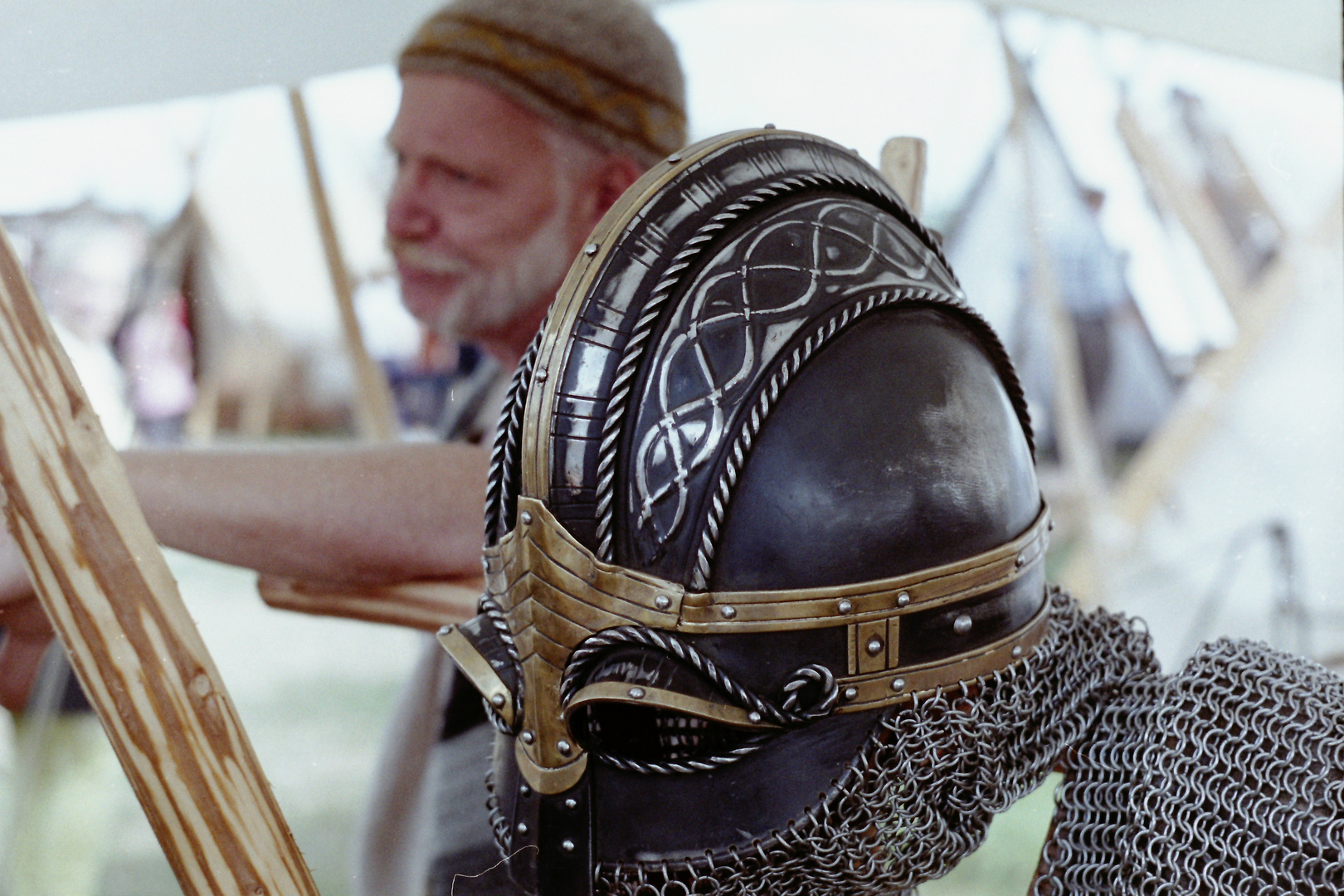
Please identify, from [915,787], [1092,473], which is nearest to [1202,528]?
[1092,473]

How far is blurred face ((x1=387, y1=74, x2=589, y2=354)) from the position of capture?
1.17m

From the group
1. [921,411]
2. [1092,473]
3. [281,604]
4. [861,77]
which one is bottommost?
[1092,473]

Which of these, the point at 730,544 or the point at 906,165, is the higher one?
the point at 906,165

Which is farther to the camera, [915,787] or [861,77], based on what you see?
[861,77]

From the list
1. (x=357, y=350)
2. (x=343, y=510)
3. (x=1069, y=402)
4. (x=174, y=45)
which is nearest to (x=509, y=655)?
(x=343, y=510)

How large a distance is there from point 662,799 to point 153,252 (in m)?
0.80

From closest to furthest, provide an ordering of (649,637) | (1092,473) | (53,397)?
(649,637) < (53,397) < (1092,473)

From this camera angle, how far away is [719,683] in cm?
67

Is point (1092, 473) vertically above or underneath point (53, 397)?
underneath

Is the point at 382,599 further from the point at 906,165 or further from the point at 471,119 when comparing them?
the point at 906,165

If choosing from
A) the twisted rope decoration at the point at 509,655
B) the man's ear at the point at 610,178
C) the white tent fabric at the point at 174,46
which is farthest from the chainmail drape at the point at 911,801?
the white tent fabric at the point at 174,46

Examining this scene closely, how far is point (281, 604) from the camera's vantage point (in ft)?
3.97

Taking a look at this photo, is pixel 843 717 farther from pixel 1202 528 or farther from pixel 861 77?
pixel 1202 528

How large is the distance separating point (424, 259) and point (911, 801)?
0.80m
